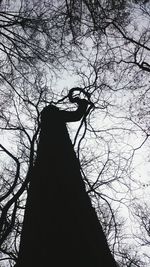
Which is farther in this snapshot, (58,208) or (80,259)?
(58,208)

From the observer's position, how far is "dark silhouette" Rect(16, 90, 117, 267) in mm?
1711

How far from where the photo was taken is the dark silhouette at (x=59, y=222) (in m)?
1.71

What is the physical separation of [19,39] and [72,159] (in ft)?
20.4

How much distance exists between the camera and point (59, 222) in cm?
191

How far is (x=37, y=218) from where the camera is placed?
2021 millimetres

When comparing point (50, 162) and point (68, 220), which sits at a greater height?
point (50, 162)

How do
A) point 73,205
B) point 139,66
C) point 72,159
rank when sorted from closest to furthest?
point 73,205, point 72,159, point 139,66

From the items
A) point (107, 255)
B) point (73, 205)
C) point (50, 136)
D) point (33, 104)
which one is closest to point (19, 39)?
point (33, 104)

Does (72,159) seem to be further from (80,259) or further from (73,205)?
(80,259)

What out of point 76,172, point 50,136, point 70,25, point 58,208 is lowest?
point 58,208

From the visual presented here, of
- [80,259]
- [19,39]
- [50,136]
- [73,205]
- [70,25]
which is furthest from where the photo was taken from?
[19,39]

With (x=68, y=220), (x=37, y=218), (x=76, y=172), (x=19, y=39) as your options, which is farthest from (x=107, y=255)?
(x=19, y=39)

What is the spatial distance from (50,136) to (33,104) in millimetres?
6855

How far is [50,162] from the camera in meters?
2.49
